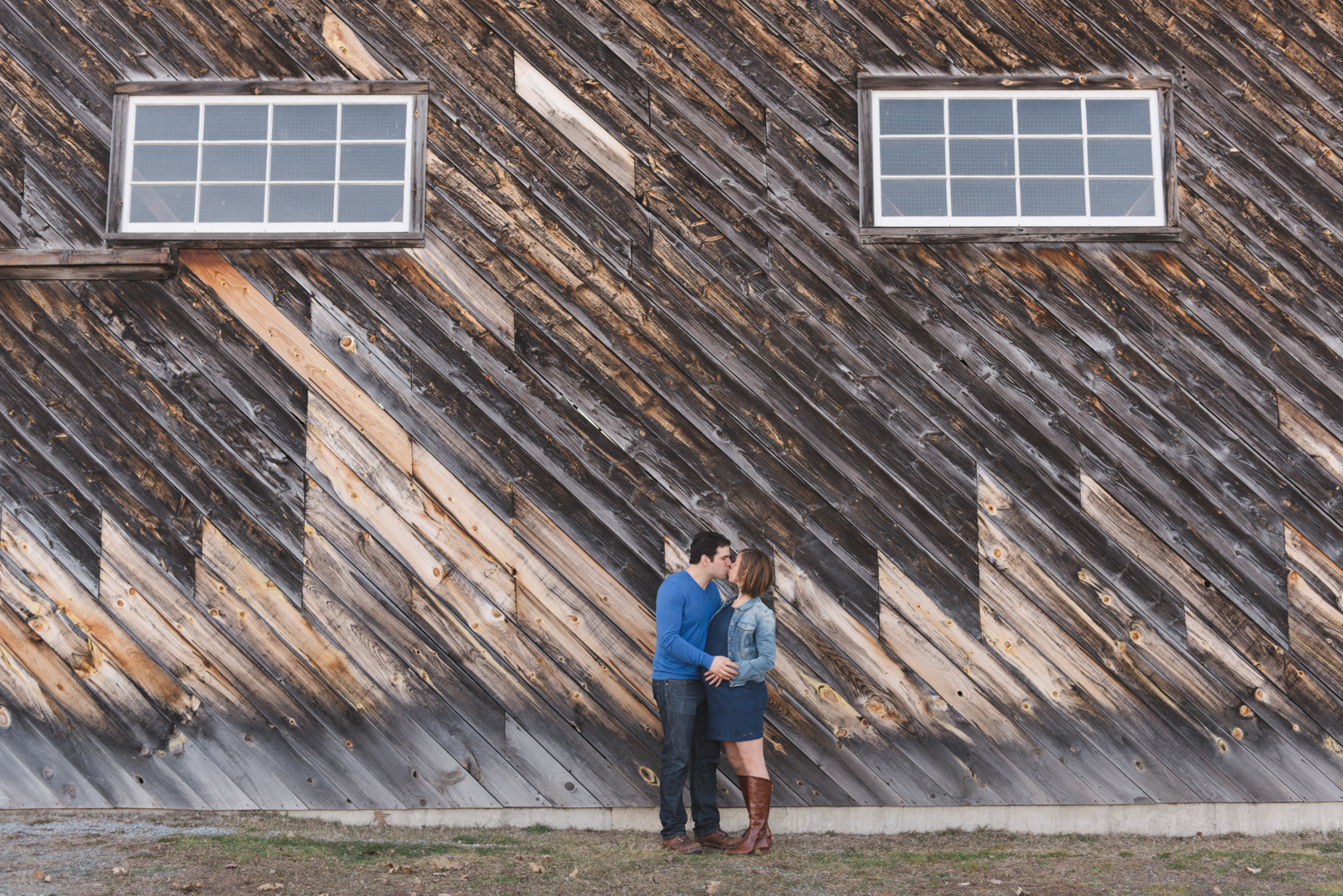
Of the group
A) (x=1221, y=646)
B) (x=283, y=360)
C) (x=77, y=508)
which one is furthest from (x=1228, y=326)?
(x=77, y=508)

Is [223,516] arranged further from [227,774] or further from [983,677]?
[983,677]

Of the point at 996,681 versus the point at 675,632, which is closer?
the point at 675,632

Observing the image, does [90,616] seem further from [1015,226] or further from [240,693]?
[1015,226]

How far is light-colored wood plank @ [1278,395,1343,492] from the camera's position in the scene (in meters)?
5.14

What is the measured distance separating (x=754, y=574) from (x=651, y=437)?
1.11 m

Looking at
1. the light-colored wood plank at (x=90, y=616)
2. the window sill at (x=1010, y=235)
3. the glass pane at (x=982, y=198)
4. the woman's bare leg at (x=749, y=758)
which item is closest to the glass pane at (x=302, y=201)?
the light-colored wood plank at (x=90, y=616)

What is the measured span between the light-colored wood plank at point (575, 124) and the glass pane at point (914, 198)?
1.52m

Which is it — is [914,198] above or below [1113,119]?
below

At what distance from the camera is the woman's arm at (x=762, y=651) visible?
4332mm

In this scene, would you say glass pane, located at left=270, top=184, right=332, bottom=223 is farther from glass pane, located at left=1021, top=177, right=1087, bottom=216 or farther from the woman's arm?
glass pane, located at left=1021, top=177, right=1087, bottom=216

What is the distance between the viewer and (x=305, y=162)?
17.3 ft

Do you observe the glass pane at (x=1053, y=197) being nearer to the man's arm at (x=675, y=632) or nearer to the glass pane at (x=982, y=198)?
the glass pane at (x=982, y=198)

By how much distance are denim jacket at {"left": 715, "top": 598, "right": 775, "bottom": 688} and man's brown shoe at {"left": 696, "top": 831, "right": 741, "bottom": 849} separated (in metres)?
0.80

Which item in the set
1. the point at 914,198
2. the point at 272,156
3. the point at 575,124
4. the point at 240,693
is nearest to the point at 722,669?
the point at 240,693
